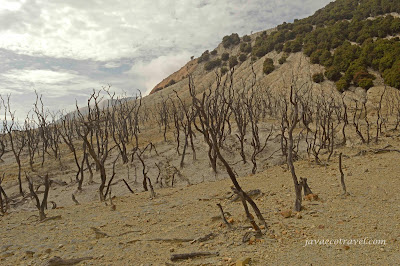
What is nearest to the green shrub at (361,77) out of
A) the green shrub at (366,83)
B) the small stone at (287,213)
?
the green shrub at (366,83)

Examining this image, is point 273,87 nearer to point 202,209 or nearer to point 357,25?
point 357,25

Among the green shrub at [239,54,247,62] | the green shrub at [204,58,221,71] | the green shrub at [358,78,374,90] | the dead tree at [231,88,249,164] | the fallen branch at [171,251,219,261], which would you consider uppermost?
the green shrub at [204,58,221,71]

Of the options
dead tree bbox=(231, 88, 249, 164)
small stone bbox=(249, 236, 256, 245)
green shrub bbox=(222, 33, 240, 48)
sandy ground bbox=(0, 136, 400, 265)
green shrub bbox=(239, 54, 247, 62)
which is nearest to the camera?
sandy ground bbox=(0, 136, 400, 265)

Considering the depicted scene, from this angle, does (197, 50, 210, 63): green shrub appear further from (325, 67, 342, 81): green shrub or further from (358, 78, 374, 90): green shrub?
(358, 78, 374, 90): green shrub

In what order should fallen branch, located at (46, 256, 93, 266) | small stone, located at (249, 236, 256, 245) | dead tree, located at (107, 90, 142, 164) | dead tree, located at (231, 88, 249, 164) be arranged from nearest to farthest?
small stone, located at (249, 236, 256, 245) < fallen branch, located at (46, 256, 93, 266) < dead tree, located at (231, 88, 249, 164) < dead tree, located at (107, 90, 142, 164)

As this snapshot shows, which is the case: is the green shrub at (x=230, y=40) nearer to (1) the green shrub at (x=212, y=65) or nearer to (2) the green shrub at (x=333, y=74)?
(1) the green shrub at (x=212, y=65)

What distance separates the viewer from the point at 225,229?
5.08 m

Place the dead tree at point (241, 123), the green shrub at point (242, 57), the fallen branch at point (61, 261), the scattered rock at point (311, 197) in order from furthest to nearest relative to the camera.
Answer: the green shrub at point (242, 57) < the dead tree at point (241, 123) < the scattered rock at point (311, 197) < the fallen branch at point (61, 261)

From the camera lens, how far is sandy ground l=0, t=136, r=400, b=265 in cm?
391

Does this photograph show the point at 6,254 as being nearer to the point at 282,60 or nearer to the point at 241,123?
the point at 241,123

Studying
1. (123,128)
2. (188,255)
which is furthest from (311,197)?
(123,128)

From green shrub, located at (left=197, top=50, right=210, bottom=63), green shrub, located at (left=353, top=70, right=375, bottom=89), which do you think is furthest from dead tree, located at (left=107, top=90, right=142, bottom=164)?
green shrub, located at (left=197, top=50, right=210, bottom=63)

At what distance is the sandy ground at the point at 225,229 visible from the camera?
391 cm

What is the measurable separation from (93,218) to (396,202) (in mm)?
7456
